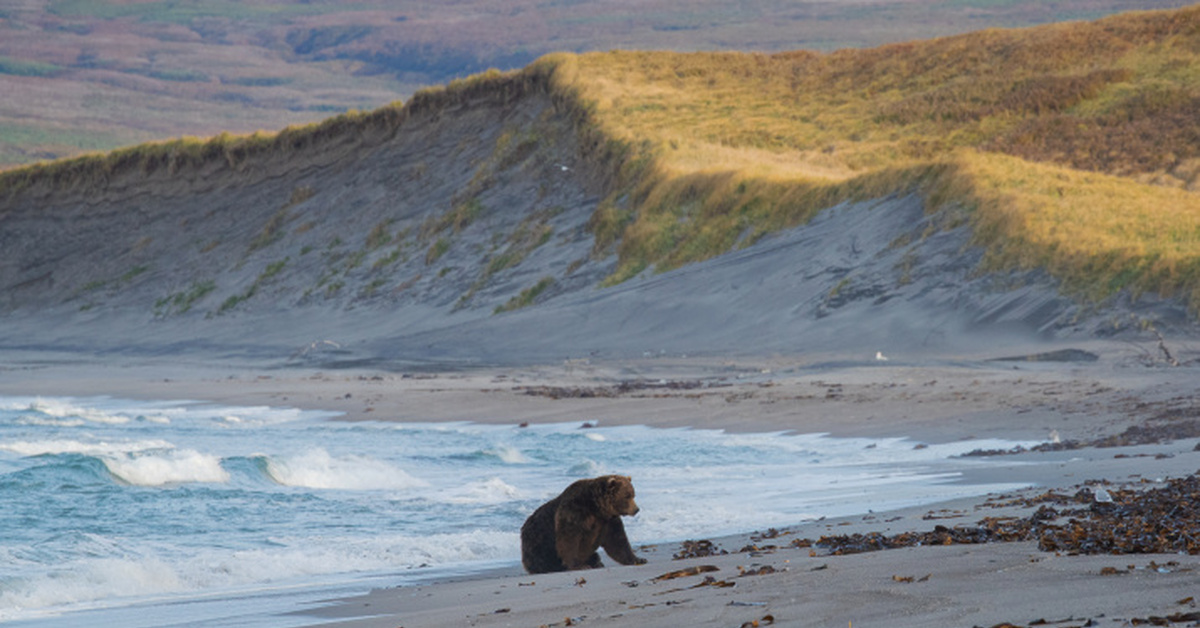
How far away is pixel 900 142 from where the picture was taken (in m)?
40.3

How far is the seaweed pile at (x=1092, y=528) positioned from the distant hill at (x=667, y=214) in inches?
469

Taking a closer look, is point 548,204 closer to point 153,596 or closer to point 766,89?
point 766,89

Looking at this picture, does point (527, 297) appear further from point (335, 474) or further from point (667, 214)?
point (335, 474)

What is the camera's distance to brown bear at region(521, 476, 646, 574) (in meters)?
7.64

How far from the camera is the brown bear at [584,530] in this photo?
7645 millimetres

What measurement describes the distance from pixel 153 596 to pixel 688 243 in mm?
23524

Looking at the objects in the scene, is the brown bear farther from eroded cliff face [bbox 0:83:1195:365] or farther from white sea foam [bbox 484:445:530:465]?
eroded cliff face [bbox 0:83:1195:365]

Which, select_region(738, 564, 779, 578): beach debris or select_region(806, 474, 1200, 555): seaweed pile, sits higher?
select_region(738, 564, 779, 578): beach debris

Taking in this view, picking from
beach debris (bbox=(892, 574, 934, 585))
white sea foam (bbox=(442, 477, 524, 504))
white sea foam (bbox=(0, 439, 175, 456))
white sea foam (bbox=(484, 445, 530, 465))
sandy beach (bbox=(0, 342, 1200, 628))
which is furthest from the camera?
white sea foam (bbox=(0, 439, 175, 456))

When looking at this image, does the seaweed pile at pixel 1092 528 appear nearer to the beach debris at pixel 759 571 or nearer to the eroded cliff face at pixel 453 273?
the beach debris at pixel 759 571

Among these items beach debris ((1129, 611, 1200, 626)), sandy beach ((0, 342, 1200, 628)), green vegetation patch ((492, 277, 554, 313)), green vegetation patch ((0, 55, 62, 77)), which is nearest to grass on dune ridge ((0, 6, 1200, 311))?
green vegetation patch ((492, 277, 554, 313))

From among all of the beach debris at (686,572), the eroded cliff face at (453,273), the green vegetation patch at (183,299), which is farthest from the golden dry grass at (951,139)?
the beach debris at (686,572)

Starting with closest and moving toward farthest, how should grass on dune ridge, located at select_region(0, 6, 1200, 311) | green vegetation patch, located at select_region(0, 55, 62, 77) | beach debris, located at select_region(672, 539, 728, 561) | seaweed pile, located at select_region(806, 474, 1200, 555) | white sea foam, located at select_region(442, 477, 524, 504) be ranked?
seaweed pile, located at select_region(806, 474, 1200, 555) < beach debris, located at select_region(672, 539, 728, 561) < white sea foam, located at select_region(442, 477, 524, 504) < grass on dune ridge, located at select_region(0, 6, 1200, 311) < green vegetation patch, located at select_region(0, 55, 62, 77)

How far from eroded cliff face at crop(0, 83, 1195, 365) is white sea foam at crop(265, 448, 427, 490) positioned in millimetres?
9900
